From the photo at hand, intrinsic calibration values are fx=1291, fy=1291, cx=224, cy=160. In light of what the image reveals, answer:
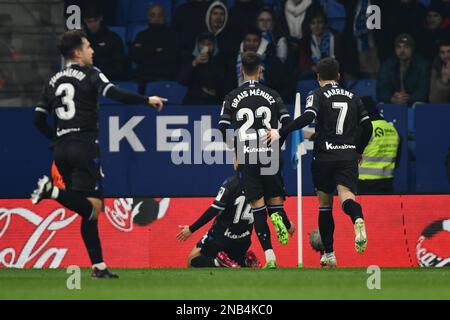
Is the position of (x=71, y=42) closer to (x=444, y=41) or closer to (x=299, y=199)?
(x=299, y=199)

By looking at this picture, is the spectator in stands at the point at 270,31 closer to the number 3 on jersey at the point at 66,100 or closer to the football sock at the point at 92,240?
the number 3 on jersey at the point at 66,100

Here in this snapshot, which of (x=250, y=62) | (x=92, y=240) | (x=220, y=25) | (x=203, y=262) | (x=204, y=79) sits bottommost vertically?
(x=203, y=262)

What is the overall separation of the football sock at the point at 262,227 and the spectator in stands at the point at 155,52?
509 centimetres

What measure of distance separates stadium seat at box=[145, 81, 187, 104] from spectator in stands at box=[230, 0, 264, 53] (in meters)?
0.92

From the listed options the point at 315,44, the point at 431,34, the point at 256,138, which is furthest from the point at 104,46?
the point at 256,138

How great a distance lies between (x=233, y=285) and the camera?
410 inches

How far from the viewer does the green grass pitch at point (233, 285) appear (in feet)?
31.1

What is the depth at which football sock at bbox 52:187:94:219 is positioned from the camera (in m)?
10.8

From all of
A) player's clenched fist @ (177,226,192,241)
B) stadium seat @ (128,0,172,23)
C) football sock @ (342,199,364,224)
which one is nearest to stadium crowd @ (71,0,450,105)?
stadium seat @ (128,0,172,23)

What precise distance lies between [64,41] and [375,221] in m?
5.25

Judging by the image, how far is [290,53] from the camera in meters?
17.6

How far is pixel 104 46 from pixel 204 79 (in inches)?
55.7

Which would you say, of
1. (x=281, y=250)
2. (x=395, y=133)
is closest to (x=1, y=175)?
(x=281, y=250)

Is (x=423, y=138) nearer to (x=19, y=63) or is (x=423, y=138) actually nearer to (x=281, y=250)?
(x=281, y=250)
